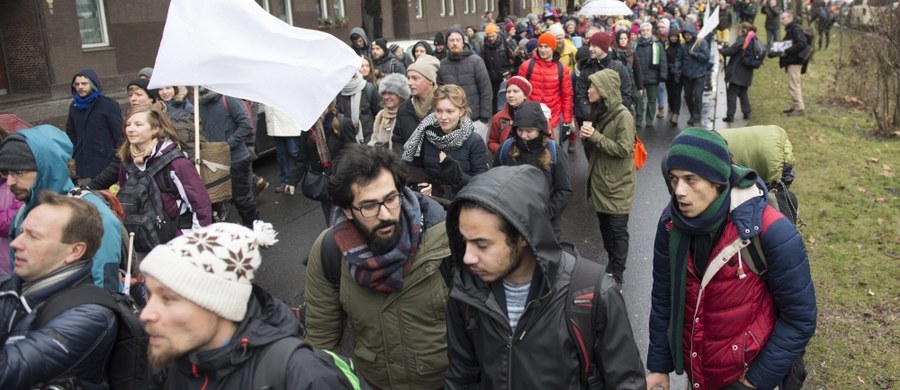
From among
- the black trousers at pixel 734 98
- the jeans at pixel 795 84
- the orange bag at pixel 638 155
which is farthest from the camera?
the jeans at pixel 795 84

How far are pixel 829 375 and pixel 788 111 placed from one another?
428 inches

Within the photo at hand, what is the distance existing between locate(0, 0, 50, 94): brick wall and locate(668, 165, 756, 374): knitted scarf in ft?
54.6

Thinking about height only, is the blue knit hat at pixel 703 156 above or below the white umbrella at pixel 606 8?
below

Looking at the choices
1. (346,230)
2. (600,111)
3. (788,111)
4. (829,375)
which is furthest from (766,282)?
(788,111)

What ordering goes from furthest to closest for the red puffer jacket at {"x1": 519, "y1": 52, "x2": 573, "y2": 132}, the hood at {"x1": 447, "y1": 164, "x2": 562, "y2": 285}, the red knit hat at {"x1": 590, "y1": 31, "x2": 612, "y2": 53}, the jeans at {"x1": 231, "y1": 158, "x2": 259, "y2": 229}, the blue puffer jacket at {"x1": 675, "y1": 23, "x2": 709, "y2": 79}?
the blue puffer jacket at {"x1": 675, "y1": 23, "x2": 709, "y2": 79} < the red knit hat at {"x1": 590, "y1": 31, "x2": 612, "y2": 53} < the red puffer jacket at {"x1": 519, "y1": 52, "x2": 573, "y2": 132} < the jeans at {"x1": 231, "y1": 158, "x2": 259, "y2": 229} < the hood at {"x1": 447, "y1": 164, "x2": 562, "y2": 285}

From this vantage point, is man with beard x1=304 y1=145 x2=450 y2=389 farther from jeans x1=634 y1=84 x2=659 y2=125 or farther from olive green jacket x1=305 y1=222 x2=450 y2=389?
jeans x1=634 y1=84 x2=659 y2=125

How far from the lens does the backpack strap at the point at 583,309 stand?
253 cm

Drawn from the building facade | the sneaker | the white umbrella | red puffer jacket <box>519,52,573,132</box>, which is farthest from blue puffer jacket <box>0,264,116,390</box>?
the white umbrella

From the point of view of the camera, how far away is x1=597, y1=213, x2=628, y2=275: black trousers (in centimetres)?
648

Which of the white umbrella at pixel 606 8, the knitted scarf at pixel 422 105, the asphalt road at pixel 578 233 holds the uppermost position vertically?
the white umbrella at pixel 606 8

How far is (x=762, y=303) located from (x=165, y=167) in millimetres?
3727

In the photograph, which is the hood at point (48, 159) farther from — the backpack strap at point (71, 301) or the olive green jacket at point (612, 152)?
the olive green jacket at point (612, 152)

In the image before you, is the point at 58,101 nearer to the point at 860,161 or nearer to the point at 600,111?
the point at 600,111

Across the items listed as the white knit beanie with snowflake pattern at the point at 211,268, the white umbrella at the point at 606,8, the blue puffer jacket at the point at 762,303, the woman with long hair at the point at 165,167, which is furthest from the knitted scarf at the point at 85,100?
the white umbrella at the point at 606,8
